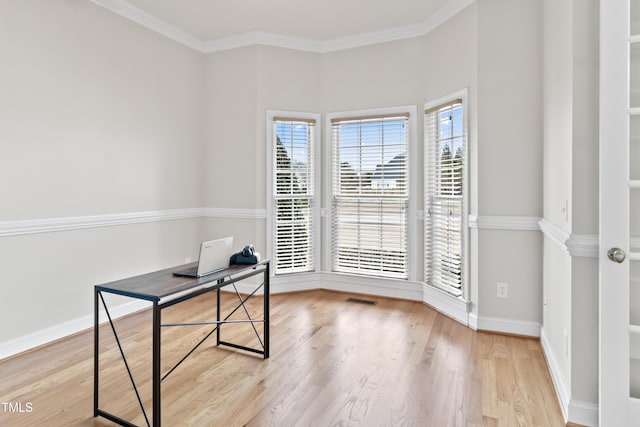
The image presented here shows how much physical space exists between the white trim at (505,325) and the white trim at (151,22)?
4.21 meters

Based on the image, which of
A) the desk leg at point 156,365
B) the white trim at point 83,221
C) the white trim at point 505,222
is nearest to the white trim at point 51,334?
the white trim at point 83,221

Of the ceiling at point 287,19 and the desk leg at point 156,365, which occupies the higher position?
the ceiling at point 287,19

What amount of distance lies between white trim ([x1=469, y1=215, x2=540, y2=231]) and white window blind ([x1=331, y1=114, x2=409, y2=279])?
1.01 metres

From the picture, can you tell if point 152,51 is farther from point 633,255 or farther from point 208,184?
point 633,255

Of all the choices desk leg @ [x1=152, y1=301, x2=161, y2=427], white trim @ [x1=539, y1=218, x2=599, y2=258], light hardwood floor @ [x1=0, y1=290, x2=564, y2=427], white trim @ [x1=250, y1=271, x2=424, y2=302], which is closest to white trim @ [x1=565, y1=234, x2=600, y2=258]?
white trim @ [x1=539, y1=218, x2=599, y2=258]

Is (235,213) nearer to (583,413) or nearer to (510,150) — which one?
(510,150)

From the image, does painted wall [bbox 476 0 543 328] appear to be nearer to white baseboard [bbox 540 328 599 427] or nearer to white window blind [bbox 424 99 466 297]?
white window blind [bbox 424 99 466 297]

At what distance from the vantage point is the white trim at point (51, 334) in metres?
2.83

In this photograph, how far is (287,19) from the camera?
159 inches

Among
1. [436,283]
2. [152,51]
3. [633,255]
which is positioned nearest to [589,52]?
[633,255]

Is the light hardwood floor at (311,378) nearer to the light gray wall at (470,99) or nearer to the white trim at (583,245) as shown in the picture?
the light gray wall at (470,99)

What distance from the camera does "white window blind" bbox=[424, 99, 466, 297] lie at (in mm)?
3602

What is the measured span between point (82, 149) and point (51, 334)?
156 centimetres

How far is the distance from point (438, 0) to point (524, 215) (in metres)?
2.16
